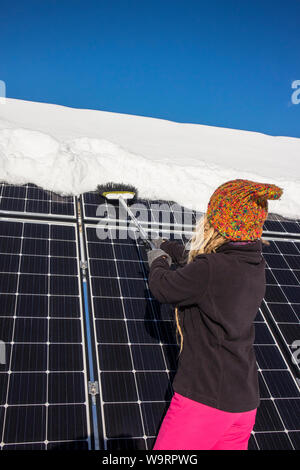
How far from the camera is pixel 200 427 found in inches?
96.7

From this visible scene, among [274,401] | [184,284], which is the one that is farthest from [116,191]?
A: [184,284]

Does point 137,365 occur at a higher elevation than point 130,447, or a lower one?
higher

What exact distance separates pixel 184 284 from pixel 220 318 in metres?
0.31

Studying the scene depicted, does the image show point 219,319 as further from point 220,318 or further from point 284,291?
point 284,291

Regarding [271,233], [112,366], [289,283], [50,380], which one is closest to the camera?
[50,380]

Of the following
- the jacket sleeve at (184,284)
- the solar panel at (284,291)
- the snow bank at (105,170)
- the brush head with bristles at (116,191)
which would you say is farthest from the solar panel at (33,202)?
the jacket sleeve at (184,284)

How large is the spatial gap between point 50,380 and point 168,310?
1.64 m

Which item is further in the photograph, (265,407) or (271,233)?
(271,233)

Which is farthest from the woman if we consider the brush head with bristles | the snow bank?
the snow bank

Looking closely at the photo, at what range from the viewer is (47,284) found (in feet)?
14.6

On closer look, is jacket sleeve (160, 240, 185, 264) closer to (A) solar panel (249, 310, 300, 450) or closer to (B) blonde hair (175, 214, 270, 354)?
(B) blonde hair (175, 214, 270, 354)

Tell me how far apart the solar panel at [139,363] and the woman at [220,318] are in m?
1.08

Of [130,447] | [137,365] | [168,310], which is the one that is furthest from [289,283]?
[130,447]

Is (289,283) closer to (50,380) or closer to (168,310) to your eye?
(168,310)
